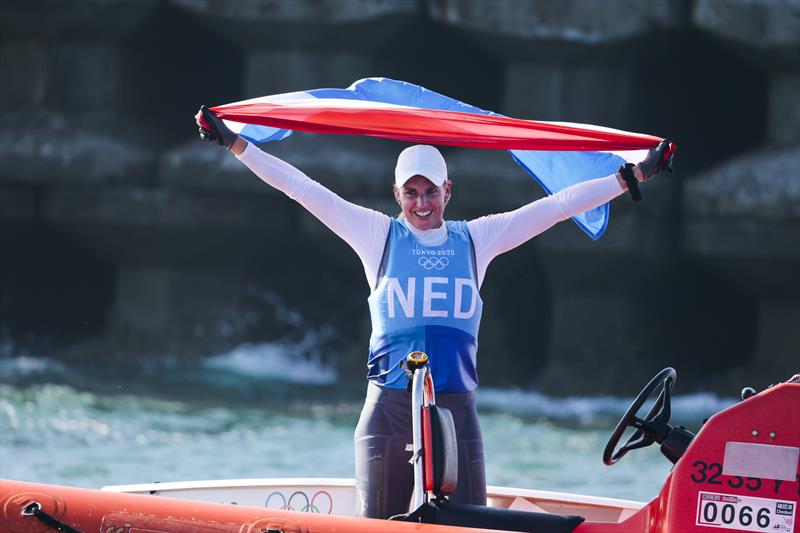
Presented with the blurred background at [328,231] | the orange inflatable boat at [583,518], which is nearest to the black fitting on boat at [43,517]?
the orange inflatable boat at [583,518]

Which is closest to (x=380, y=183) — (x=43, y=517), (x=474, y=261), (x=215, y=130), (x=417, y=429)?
(x=215, y=130)

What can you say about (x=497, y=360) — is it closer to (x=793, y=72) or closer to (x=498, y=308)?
(x=498, y=308)

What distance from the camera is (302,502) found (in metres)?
6.62

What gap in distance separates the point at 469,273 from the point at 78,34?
33.6 feet

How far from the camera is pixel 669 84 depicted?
48.3 ft

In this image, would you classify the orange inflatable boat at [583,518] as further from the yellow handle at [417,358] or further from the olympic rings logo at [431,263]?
the olympic rings logo at [431,263]

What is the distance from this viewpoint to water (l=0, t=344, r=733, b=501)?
11.6m

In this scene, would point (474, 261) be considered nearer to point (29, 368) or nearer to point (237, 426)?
point (237, 426)

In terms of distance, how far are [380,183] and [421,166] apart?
8707mm

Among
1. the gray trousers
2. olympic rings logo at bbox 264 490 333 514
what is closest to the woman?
the gray trousers

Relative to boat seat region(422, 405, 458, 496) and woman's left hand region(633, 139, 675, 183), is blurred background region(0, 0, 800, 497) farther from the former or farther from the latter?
boat seat region(422, 405, 458, 496)

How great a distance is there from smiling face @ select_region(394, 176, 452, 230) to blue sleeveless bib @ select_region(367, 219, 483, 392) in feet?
0.20

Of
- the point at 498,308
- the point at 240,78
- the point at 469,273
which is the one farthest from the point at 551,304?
the point at 469,273

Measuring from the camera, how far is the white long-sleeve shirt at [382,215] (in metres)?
5.30
